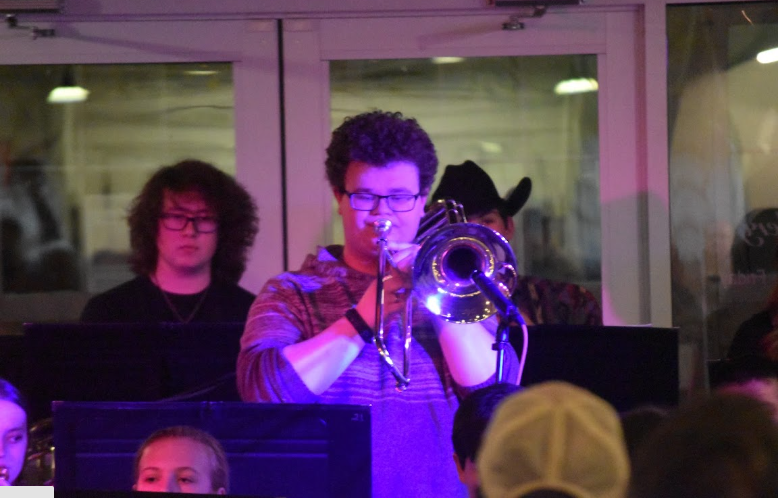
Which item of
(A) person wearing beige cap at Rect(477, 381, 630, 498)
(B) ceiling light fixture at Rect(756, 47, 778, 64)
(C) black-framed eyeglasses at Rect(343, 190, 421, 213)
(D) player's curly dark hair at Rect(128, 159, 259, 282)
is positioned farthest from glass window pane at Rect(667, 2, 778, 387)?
(A) person wearing beige cap at Rect(477, 381, 630, 498)

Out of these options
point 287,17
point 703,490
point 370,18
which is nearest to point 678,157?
point 370,18

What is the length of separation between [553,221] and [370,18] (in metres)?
1.11

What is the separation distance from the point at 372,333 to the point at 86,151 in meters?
2.23

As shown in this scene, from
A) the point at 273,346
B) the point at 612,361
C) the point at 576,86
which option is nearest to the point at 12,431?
the point at 273,346

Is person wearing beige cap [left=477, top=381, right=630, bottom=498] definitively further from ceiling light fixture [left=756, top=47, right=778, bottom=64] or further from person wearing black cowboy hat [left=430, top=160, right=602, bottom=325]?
ceiling light fixture [left=756, top=47, right=778, bottom=64]

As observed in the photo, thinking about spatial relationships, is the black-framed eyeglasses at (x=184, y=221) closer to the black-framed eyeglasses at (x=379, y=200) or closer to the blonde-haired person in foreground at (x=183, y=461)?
the black-framed eyeglasses at (x=379, y=200)

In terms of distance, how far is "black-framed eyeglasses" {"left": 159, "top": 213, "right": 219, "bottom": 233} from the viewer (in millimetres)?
3391

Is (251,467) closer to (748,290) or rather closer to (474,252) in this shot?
(474,252)

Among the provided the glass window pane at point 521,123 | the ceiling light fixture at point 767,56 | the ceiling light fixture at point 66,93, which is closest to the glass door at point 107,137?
the ceiling light fixture at point 66,93

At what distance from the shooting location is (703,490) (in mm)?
766

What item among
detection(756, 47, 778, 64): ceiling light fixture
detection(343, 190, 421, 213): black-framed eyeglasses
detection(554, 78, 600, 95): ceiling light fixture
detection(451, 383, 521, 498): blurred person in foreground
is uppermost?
detection(756, 47, 778, 64): ceiling light fixture

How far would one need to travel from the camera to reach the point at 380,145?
2320 mm

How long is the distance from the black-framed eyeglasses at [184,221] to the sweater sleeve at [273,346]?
109 centimetres

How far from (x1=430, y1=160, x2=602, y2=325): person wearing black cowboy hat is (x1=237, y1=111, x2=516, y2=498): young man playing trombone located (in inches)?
31.3
